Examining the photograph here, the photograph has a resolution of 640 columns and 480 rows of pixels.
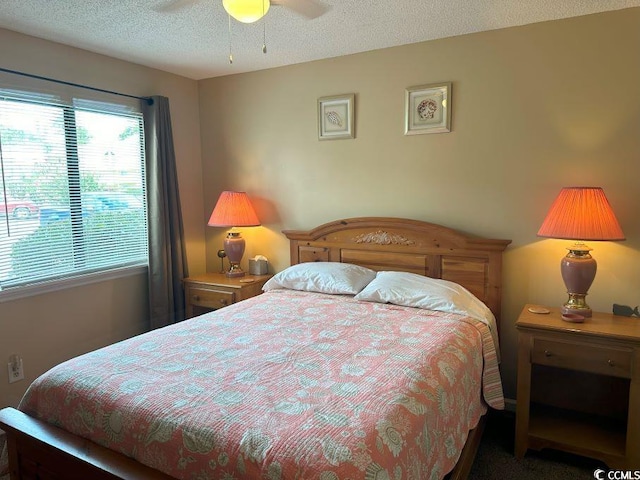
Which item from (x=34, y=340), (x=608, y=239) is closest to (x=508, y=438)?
(x=608, y=239)

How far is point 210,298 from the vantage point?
346 cm

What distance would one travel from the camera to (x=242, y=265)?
12.7 feet

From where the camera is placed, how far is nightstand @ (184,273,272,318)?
3.35 metres

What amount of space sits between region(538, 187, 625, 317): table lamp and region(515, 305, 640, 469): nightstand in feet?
0.49

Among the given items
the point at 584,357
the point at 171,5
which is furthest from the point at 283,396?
the point at 171,5

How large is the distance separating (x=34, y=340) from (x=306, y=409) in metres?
2.26

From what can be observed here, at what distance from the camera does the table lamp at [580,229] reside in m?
2.25

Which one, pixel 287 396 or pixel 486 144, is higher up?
pixel 486 144

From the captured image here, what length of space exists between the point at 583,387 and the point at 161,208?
3140 mm

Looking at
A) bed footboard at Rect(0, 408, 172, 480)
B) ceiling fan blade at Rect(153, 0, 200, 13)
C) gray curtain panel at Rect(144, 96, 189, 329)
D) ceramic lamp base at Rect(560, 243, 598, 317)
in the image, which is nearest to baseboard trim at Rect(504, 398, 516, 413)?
ceramic lamp base at Rect(560, 243, 598, 317)

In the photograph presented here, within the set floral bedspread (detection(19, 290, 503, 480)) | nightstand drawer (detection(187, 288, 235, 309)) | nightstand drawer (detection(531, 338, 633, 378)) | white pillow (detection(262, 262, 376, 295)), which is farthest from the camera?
nightstand drawer (detection(187, 288, 235, 309))

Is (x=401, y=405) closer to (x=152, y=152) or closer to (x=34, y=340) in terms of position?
(x=34, y=340)

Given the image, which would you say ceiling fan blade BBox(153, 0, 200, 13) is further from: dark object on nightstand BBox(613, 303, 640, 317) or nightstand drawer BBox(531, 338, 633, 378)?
dark object on nightstand BBox(613, 303, 640, 317)

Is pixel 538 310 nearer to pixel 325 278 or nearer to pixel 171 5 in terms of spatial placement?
pixel 325 278
